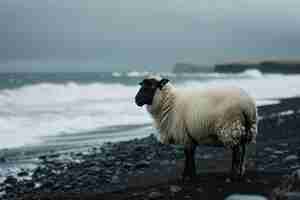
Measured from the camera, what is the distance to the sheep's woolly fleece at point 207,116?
911cm

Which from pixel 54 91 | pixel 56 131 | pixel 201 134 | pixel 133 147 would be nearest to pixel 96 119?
pixel 56 131

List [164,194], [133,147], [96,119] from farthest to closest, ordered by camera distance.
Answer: [96,119]
[133,147]
[164,194]

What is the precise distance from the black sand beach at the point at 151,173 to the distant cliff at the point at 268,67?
120m

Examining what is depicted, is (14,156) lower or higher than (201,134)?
lower

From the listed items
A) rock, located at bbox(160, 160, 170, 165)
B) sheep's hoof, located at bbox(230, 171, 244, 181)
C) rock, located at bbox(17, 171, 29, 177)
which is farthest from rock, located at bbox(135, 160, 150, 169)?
sheep's hoof, located at bbox(230, 171, 244, 181)

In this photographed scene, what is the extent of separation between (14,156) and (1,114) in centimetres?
1253

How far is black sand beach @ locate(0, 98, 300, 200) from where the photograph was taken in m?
8.78

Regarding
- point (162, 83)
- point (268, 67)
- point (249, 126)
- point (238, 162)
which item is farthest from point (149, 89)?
point (268, 67)

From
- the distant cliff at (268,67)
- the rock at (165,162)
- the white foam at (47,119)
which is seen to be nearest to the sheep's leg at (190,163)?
the rock at (165,162)

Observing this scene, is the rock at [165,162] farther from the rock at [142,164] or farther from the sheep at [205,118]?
the sheep at [205,118]

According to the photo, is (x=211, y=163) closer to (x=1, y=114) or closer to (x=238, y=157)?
(x=238, y=157)

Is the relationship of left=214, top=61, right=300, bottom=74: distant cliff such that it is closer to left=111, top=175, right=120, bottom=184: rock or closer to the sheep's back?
left=111, top=175, right=120, bottom=184: rock

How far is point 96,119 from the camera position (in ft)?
83.5

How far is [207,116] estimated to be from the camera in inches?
366
